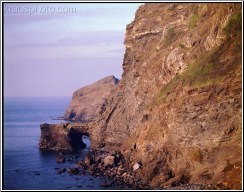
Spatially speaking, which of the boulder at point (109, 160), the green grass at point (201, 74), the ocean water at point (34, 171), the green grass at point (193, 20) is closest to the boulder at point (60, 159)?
the ocean water at point (34, 171)

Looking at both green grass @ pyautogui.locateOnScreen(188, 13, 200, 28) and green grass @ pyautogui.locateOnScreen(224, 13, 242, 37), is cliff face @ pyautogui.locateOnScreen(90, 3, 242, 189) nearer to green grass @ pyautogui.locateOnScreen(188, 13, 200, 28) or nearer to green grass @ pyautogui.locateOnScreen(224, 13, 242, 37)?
green grass @ pyautogui.locateOnScreen(224, 13, 242, 37)

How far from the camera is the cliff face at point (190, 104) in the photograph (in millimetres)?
68750

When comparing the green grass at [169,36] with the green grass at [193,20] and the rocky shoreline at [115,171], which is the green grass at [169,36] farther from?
the rocky shoreline at [115,171]

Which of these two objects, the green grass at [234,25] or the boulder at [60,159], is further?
the boulder at [60,159]

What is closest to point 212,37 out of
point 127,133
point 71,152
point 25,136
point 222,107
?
point 222,107

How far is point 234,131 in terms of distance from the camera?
68062 mm

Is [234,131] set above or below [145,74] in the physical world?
below

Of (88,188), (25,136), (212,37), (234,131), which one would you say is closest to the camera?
(234,131)

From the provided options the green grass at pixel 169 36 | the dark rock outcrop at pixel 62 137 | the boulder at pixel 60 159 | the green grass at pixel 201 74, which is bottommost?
the boulder at pixel 60 159

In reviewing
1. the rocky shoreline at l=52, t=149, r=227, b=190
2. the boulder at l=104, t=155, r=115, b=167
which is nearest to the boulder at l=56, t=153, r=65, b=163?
the rocky shoreline at l=52, t=149, r=227, b=190

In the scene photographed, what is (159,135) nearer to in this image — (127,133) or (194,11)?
(127,133)

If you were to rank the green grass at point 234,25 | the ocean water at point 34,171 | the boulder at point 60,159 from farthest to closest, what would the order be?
1. the boulder at point 60,159
2. the ocean water at point 34,171
3. the green grass at point 234,25

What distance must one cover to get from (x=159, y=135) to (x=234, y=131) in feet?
49.3

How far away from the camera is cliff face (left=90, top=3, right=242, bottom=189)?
226 feet
